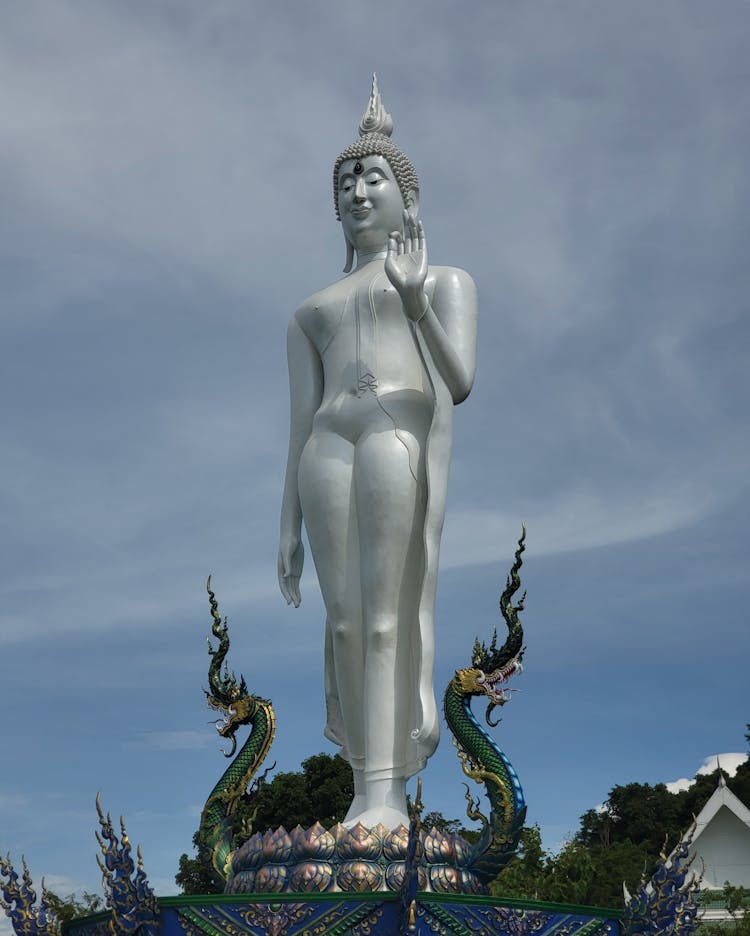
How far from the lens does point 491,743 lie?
8.17 m

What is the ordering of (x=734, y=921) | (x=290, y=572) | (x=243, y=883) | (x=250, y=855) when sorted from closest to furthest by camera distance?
(x=243, y=883) < (x=250, y=855) < (x=290, y=572) < (x=734, y=921)

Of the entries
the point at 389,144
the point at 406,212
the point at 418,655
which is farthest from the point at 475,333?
the point at 418,655

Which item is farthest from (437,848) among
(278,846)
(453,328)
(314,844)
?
(453,328)

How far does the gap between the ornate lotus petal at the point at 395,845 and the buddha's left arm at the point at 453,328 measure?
2830mm

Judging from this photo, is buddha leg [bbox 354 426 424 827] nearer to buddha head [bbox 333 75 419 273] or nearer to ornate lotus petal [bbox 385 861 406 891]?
ornate lotus petal [bbox 385 861 406 891]

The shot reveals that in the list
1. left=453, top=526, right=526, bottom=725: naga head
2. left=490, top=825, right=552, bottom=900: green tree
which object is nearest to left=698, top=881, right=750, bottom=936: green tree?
left=490, top=825, right=552, bottom=900: green tree

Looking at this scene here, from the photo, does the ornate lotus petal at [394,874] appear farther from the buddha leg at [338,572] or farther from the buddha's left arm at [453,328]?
the buddha's left arm at [453,328]

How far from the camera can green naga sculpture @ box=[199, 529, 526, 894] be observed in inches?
283

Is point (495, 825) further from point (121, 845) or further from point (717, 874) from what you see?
point (717, 874)

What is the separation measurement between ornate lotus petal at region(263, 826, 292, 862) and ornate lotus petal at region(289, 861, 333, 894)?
181 mm

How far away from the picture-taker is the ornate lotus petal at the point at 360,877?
23.0ft

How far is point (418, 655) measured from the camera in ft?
27.3

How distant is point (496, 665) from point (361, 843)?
1.67 meters

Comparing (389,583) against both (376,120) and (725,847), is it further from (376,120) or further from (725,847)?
(725,847)
